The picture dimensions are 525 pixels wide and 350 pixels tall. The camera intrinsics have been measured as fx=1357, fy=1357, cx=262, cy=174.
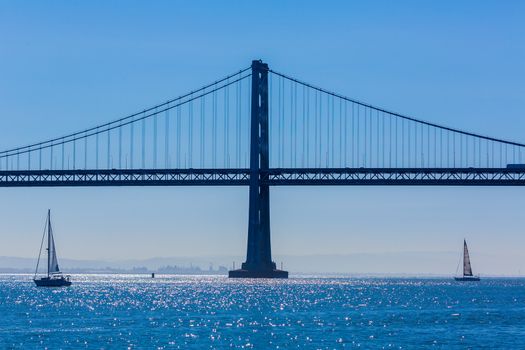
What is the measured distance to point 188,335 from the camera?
6166 cm

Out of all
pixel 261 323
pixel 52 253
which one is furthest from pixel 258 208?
pixel 261 323

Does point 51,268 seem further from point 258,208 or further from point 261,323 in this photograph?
point 261,323

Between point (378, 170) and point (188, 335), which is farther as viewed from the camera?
point (378, 170)

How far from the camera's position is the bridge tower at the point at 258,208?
122m

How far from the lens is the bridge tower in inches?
4786

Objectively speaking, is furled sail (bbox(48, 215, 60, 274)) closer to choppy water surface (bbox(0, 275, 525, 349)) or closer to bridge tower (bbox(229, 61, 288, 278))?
bridge tower (bbox(229, 61, 288, 278))

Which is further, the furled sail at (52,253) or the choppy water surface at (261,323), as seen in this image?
the furled sail at (52,253)

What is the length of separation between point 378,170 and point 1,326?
60645mm

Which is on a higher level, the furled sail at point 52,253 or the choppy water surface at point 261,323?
the furled sail at point 52,253

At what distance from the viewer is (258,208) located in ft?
402

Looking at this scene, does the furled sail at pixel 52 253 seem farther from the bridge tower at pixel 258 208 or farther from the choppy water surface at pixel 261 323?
the choppy water surface at pixel 261 323

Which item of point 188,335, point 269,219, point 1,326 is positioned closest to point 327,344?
point 188,335

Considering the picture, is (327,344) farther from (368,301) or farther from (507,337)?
(368,301)

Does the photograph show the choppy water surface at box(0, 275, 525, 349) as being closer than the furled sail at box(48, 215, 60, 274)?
Yes
